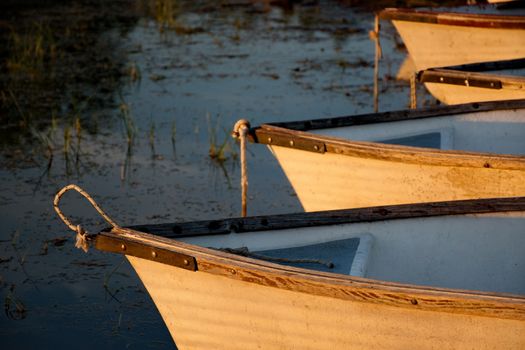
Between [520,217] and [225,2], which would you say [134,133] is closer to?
[520,217]

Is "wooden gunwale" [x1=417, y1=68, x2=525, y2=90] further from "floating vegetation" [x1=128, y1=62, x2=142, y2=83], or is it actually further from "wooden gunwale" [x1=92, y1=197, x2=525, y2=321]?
"floating vegetation" [x1=128, y1=62, x2=142, y2=83]

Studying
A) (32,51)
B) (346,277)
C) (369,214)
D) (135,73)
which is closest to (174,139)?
(135,73)

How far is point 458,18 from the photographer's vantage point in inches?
305

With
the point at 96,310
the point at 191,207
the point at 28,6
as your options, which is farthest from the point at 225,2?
the point at 96,310

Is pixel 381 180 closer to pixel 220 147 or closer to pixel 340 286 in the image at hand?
pixel 340 286

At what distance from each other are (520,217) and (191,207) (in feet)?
8.04

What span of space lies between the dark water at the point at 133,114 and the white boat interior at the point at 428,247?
2.97 ft

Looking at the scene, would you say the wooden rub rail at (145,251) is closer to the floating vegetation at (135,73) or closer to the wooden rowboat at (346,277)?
the wooden rowboat at (346,277)

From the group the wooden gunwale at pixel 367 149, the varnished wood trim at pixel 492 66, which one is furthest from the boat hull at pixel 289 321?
the varnished wood trim at pixel 492 66

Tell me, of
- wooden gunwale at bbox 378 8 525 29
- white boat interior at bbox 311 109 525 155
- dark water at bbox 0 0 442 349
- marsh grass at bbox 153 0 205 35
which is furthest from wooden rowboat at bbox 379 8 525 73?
marsh grass at bbox 153 0 205 35

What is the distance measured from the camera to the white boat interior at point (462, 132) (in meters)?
5.30

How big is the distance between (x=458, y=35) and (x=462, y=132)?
261 centimetres

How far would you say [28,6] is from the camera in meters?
12.2

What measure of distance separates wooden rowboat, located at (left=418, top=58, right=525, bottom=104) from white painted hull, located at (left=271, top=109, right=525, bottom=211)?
2.35ft
